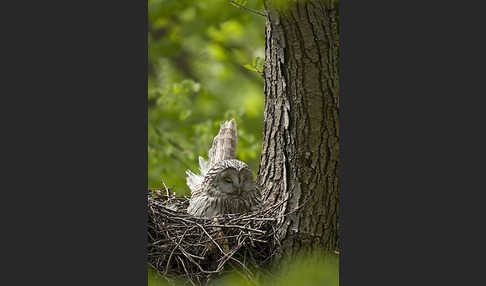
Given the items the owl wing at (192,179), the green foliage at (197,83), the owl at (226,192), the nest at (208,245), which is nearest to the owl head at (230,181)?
the owl at (226,192)

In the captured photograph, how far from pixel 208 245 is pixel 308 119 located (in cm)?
102

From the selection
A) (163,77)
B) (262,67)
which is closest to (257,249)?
(262,67)

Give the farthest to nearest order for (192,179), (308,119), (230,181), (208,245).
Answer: (192,179) → (230,181) → (208,245) → (308,119)

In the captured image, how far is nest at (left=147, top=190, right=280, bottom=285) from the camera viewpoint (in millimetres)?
2941

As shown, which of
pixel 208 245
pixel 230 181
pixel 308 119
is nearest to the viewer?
pixel 308 119

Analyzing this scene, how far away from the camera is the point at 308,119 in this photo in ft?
9.18

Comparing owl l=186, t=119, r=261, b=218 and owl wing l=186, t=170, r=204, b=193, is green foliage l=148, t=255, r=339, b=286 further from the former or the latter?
owl wing l=186, t=170, r=204, b=193

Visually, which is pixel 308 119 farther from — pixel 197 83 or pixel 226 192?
pixel 197 83

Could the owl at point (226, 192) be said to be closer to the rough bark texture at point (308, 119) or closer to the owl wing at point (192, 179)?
the owl wing at point (192, 179)

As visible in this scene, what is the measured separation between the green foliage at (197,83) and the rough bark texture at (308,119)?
5.12 ft

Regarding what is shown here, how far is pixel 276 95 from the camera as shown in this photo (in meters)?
3.11

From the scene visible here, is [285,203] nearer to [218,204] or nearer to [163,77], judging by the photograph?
[218,204]

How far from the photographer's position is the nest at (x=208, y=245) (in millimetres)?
2941

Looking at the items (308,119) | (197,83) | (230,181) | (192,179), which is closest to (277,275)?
(308,119)
